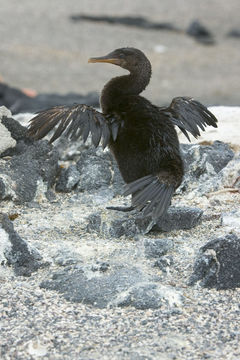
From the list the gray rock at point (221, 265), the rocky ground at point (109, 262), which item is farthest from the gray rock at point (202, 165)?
the gray rock at point (221, 265)

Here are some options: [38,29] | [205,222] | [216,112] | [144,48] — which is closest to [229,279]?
[205,222]

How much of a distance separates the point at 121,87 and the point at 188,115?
51 centimetres

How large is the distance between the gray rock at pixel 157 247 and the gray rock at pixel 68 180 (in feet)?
3.98

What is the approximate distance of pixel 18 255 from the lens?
4383 mm

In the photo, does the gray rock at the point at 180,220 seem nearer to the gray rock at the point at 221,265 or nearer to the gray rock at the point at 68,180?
the gray rock at the point at 221,265

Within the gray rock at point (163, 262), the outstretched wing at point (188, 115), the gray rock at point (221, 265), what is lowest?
the gray rock at point (163, 262)

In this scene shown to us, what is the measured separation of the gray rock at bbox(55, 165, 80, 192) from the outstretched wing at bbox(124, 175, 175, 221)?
3.48 feet

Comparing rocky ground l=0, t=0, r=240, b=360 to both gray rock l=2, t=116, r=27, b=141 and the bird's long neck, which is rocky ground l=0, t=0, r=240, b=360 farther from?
the bird's long neck

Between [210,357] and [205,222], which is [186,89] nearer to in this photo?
[205,222]

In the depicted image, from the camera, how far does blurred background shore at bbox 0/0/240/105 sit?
13797mm

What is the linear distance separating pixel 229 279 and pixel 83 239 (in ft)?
3.30

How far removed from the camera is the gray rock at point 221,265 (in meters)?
4.16

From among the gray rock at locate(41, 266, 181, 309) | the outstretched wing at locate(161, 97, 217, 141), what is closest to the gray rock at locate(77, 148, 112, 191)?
the outstretched wing at locate(161, 97, 217, 141)

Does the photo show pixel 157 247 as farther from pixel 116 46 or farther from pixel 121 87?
pixel 116 46
